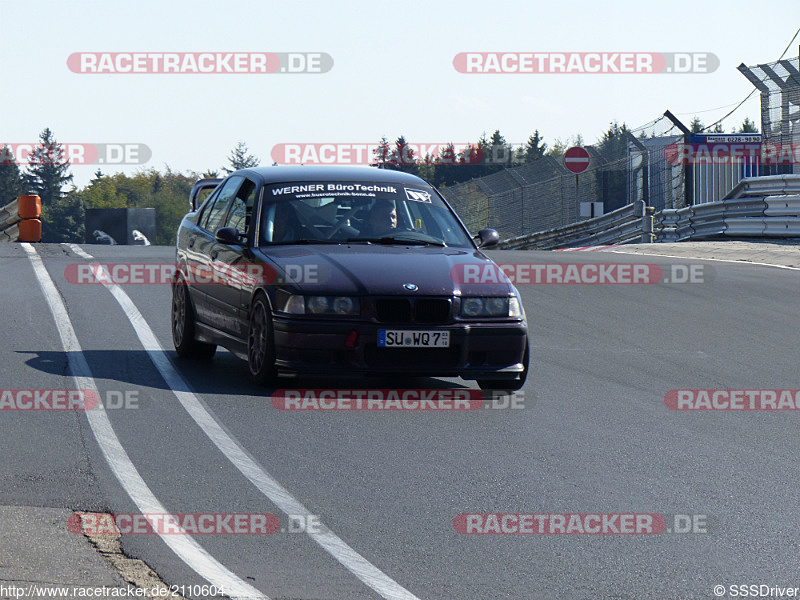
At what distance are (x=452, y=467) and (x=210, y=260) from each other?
4.14 m

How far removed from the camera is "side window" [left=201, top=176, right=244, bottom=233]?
33.6 ft

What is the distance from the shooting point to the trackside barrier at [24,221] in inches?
1021

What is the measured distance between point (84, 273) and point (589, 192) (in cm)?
2250

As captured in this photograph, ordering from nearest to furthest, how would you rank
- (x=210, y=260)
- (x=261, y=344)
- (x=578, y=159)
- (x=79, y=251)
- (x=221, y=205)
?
1. (x=261, y=344)
2. (x=210, y=260)
3. (x=221, y=205)
4. (x=79, y=251)
5. (x=578, y=159)

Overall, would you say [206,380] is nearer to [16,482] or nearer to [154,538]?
[16,482]

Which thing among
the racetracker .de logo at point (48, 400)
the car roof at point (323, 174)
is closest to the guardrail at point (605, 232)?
the car roof at point (323, 174)

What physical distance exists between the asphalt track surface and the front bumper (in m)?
0.39

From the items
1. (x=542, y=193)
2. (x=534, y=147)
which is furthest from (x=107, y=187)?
(x=542, y=193)

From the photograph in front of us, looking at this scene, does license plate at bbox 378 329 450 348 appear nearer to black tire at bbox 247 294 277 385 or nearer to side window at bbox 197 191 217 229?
black tire at bbox 247 294 277 385

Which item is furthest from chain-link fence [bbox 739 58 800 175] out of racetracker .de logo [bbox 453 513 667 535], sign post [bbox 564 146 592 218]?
racetracker .de logo [bbox 453 513 667 535]

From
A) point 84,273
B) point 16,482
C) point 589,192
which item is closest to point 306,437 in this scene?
point 16,482

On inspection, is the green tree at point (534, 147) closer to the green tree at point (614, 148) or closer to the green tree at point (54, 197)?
the green tree at point (54, 197)

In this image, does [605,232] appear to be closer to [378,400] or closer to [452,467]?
[378,400]

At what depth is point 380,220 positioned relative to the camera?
30.8 ft
